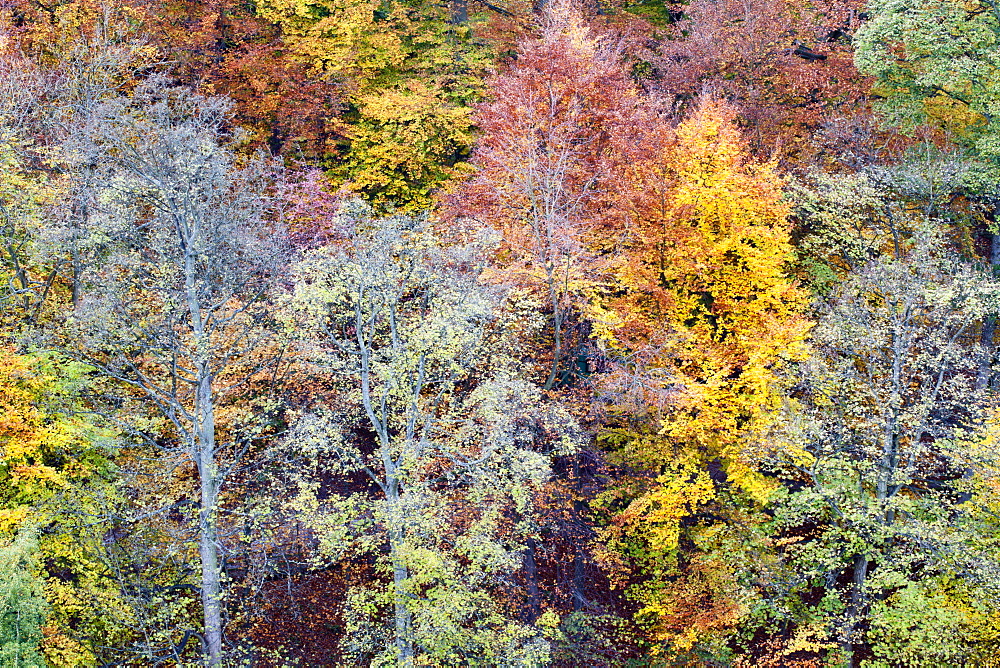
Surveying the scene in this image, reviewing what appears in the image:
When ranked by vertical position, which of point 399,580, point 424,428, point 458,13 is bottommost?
point 399,580

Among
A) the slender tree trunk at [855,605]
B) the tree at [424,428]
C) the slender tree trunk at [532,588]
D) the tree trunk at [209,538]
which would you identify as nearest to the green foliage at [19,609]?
the tree trunk at [209,538]

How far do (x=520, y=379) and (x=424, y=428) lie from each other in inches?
102

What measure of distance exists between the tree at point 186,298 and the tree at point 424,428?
8.87 feet

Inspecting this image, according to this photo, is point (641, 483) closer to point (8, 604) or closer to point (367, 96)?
point (8, 604)

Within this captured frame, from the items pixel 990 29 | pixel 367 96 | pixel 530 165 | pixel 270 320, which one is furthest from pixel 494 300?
pixel 990 29

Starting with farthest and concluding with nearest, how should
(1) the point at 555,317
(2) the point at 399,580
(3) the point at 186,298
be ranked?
(1) the point at 555,317, (3) the point at 186,298, (2) the point at 399,580

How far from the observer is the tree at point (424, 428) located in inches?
694

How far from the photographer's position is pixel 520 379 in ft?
62.9

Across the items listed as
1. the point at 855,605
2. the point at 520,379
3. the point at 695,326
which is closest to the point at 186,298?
the point at 520,379

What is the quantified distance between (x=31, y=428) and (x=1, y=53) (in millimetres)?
13639

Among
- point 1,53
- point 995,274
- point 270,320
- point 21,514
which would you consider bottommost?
point 21,514

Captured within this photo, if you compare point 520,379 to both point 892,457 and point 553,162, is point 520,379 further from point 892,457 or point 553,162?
point 892,457

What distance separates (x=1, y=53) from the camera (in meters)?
25.2

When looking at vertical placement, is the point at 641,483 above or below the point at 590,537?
above
